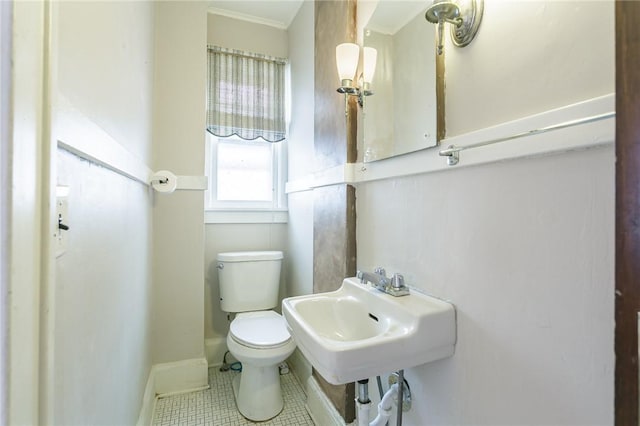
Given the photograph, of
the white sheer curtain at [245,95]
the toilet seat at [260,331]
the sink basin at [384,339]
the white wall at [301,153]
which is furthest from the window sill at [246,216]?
the sink basin at [384,339]

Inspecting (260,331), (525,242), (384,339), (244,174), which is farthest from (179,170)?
(525,242)

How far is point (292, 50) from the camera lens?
229 cm

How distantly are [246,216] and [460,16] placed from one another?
179cm

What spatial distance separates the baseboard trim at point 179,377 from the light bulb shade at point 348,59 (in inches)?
73.7

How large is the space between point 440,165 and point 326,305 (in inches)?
27.4

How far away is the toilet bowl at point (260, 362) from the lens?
1597 millimetres

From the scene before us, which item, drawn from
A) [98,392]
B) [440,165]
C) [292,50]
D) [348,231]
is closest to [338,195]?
[348,231]

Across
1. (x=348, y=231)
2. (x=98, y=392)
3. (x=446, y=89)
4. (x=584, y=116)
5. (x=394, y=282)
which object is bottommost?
(x=98, y=392)

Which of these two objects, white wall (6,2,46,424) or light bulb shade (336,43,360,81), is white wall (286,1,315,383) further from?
white wall (6,2,46,424)

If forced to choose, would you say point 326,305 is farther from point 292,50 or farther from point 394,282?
point 292,50

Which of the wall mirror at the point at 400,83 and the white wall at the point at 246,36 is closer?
the wall mirror at the point at 400,83

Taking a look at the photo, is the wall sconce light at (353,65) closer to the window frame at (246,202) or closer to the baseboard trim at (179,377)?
the window frame at (246,202)

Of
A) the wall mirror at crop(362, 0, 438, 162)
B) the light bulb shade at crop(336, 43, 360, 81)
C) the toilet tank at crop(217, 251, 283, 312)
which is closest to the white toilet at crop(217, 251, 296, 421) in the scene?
the toilet tank at crop(217, 251, 283, 312)

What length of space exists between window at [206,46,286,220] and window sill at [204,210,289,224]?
31mm
